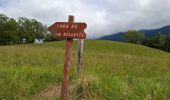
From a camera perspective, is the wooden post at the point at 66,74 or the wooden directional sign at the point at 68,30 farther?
the wooden post at the point at 66,74

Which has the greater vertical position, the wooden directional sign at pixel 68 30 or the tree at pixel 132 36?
the wooden directional sign at pixel 68 30

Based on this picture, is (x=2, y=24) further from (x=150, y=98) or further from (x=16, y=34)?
(x=150, y=98)

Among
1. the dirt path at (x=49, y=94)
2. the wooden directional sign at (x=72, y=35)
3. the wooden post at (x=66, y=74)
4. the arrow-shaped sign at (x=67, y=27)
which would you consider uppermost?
the arrow-shaped sign at (x=67, y=27)

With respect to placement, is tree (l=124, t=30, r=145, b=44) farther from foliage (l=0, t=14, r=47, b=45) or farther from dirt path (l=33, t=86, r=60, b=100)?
dirt path (l=33, t=86, r=60, b=100)

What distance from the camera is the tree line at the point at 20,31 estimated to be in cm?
8431

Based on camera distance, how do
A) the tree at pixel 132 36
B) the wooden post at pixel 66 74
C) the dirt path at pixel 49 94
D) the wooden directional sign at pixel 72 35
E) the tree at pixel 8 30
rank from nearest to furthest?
the wooden directional sign at pixel 72 35 → the wooden post at pixel 66 74 → the dirt path at pixel 49 94 → the tree at pixel 8 30 → the tree at pixel 132 36

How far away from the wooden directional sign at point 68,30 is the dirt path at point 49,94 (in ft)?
6.04

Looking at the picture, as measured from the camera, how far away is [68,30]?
8125mm

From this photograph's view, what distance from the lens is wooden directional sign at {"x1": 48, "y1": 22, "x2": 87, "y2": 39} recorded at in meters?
8.03

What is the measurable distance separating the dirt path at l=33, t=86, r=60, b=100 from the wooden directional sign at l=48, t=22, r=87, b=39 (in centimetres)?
184

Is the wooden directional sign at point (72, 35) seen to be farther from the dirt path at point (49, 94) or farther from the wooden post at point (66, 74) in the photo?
the dirt path at point (49, 94)

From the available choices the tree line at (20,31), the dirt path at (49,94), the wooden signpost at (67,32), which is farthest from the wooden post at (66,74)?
the tree line at (20,31)

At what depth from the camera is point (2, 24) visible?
88.5m

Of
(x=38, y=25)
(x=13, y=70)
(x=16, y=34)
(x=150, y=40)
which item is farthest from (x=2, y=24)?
(x=13, y=70)
